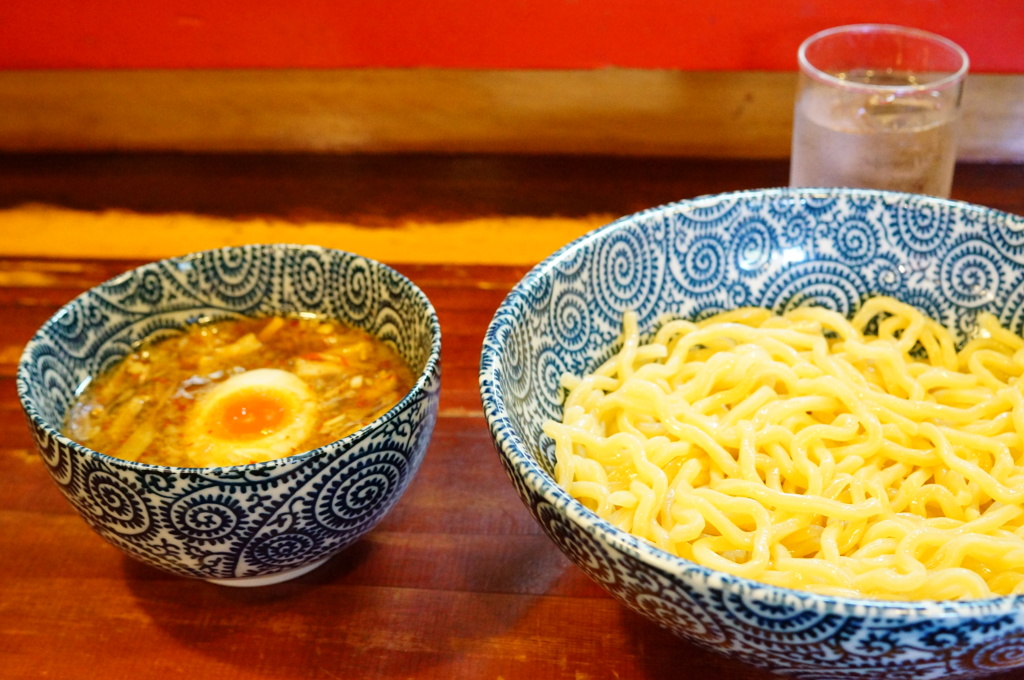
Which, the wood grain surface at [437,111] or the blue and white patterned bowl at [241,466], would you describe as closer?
the blue and white patterned bowl at [241,466]

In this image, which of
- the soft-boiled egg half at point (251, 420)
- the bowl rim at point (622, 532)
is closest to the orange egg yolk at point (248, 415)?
the soft-boiled egg half at point (251, 420)

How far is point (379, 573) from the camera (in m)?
1.31

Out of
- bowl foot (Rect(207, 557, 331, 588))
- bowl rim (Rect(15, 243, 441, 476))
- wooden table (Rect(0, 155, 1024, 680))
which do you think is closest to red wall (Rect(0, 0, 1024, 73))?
wooden table (Rect(0, 155, 1024, 680))

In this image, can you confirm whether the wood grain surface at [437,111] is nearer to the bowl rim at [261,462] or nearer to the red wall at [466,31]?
the red wall at [466,31]

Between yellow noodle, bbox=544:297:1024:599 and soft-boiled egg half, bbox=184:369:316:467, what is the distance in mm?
382

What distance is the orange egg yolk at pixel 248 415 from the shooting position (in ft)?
4.28

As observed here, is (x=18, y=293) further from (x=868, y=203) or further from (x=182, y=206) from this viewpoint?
(x=868, y=203)


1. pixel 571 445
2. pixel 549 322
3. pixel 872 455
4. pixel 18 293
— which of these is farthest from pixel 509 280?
pixel 18 293

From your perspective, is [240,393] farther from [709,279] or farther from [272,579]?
[709,279]

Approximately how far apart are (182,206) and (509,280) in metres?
0.92

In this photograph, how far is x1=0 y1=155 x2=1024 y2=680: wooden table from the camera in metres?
1.18

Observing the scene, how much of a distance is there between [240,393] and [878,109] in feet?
4.52

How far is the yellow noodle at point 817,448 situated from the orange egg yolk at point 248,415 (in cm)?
41

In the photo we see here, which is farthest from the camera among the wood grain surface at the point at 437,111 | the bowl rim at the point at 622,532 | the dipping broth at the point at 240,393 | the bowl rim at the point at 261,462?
the wood grain surface at the point at 437,111
